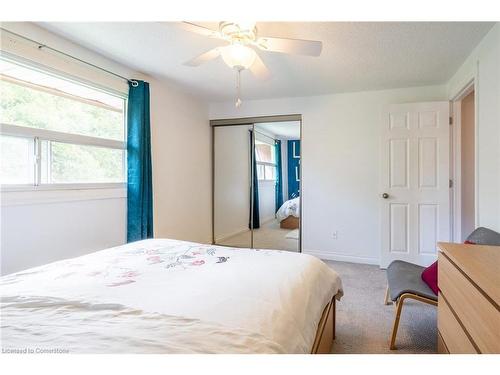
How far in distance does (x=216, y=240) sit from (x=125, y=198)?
1.92m

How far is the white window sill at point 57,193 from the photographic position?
1998mm

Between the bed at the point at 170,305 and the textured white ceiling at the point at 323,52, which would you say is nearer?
the bed at the point at 170,305

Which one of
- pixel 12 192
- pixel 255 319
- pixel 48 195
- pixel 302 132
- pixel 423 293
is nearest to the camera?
pixel 255 319

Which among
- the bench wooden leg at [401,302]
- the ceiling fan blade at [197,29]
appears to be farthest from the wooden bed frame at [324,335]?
the ceiling fan blade at [197,29]

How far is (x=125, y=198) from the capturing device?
2926 mm

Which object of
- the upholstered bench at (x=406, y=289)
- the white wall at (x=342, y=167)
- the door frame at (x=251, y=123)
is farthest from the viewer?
the door frame at (x=251, y=123)

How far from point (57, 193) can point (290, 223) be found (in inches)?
120

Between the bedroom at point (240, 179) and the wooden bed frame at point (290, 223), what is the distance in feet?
0.07

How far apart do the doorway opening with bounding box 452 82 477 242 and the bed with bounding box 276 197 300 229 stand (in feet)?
6.35

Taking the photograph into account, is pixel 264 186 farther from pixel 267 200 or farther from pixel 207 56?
pixel 207 56

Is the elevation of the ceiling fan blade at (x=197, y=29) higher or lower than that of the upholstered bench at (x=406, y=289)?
higher

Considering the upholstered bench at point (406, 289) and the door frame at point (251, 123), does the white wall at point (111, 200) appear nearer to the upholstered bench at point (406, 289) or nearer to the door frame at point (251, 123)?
the door frame at point (251, 123)
